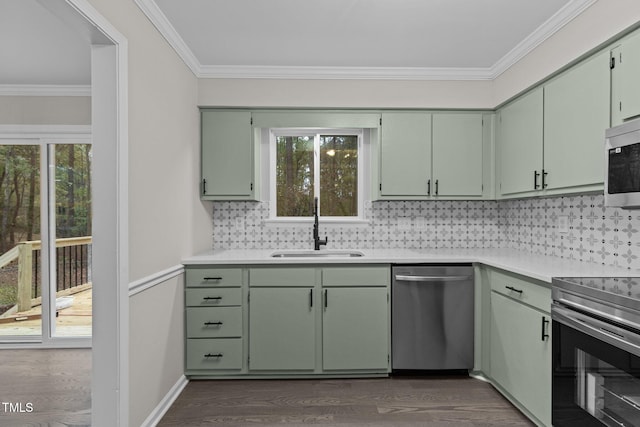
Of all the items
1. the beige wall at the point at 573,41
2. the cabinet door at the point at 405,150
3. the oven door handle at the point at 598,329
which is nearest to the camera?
the oven door handle at the point at 598,329

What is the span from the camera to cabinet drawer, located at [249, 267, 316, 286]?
284 centimetres

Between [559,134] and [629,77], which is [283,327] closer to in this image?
[559,134]

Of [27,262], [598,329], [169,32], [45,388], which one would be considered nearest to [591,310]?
[598,329]

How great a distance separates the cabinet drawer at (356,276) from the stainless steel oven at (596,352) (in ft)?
3.81

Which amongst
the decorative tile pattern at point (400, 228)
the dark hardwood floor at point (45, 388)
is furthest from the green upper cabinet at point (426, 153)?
the dark hardwood floor at point (45, 388)

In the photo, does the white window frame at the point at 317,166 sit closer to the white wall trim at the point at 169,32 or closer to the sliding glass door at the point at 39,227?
the white wall trim at the point at 169,32

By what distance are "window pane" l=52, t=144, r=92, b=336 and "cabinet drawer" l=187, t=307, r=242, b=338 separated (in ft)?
5.21

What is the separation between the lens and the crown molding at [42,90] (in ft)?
11.9

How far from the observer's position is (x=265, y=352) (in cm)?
284

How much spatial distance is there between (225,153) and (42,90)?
2.04 m

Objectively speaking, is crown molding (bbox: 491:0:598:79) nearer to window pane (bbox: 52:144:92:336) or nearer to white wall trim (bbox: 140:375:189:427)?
white wall trim (bbox: 140:375:189:427)

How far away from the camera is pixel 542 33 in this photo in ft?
8.29

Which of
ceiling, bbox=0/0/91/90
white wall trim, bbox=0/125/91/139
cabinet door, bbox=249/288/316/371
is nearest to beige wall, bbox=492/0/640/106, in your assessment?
cabinet door, bbox=249/288/316/371

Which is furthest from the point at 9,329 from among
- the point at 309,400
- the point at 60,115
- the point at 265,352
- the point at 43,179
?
the point at 309,400
